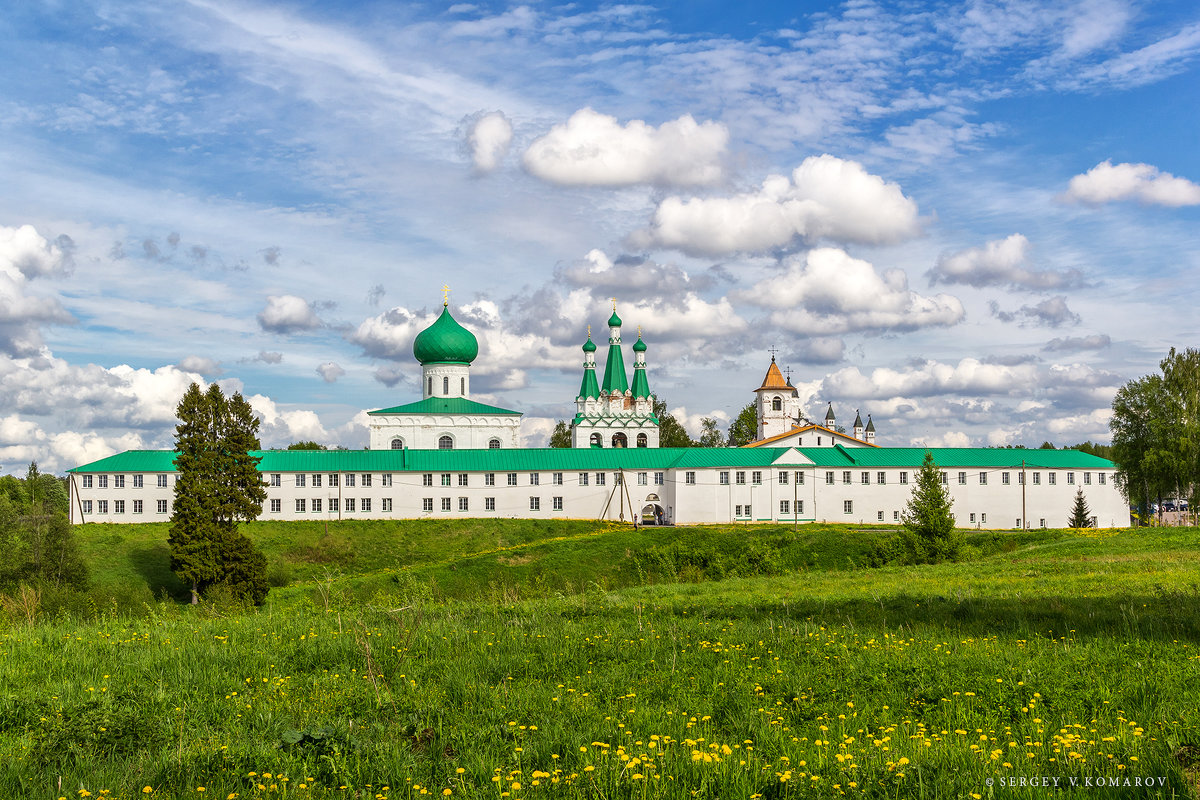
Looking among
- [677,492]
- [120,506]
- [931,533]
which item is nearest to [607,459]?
[677,492]

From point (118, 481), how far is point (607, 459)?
1165 inches

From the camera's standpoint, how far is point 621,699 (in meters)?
7.41

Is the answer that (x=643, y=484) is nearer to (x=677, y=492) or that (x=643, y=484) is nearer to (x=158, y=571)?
(x=677, y=492)

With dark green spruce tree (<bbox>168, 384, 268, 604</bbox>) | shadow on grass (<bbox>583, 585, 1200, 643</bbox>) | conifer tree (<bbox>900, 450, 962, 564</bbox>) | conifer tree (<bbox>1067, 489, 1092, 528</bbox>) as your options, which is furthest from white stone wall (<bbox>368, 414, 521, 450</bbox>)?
shadow on grass (<bbox>583, 585, 1200, 643</bbox>)

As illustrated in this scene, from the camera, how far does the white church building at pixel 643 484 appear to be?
53.4 metres

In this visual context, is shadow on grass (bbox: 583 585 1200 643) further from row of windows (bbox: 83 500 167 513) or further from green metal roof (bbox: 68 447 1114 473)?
row of windows (bbox: 83 500 167 513)

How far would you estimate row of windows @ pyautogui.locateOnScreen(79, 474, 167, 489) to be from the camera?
171ft

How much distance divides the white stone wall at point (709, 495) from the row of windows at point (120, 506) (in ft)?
0.96

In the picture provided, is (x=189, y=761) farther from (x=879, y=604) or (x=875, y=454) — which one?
(x=875, y=454)

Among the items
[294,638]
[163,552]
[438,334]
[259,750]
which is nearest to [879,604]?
[294,638]

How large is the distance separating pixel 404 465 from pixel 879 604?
44614mm

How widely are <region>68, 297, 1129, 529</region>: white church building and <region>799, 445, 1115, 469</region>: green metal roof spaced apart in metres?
0.09

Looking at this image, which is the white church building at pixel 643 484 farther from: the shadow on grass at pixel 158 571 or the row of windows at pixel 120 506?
the shadow on grass at pixel 158 571

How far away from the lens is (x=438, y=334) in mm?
65250
